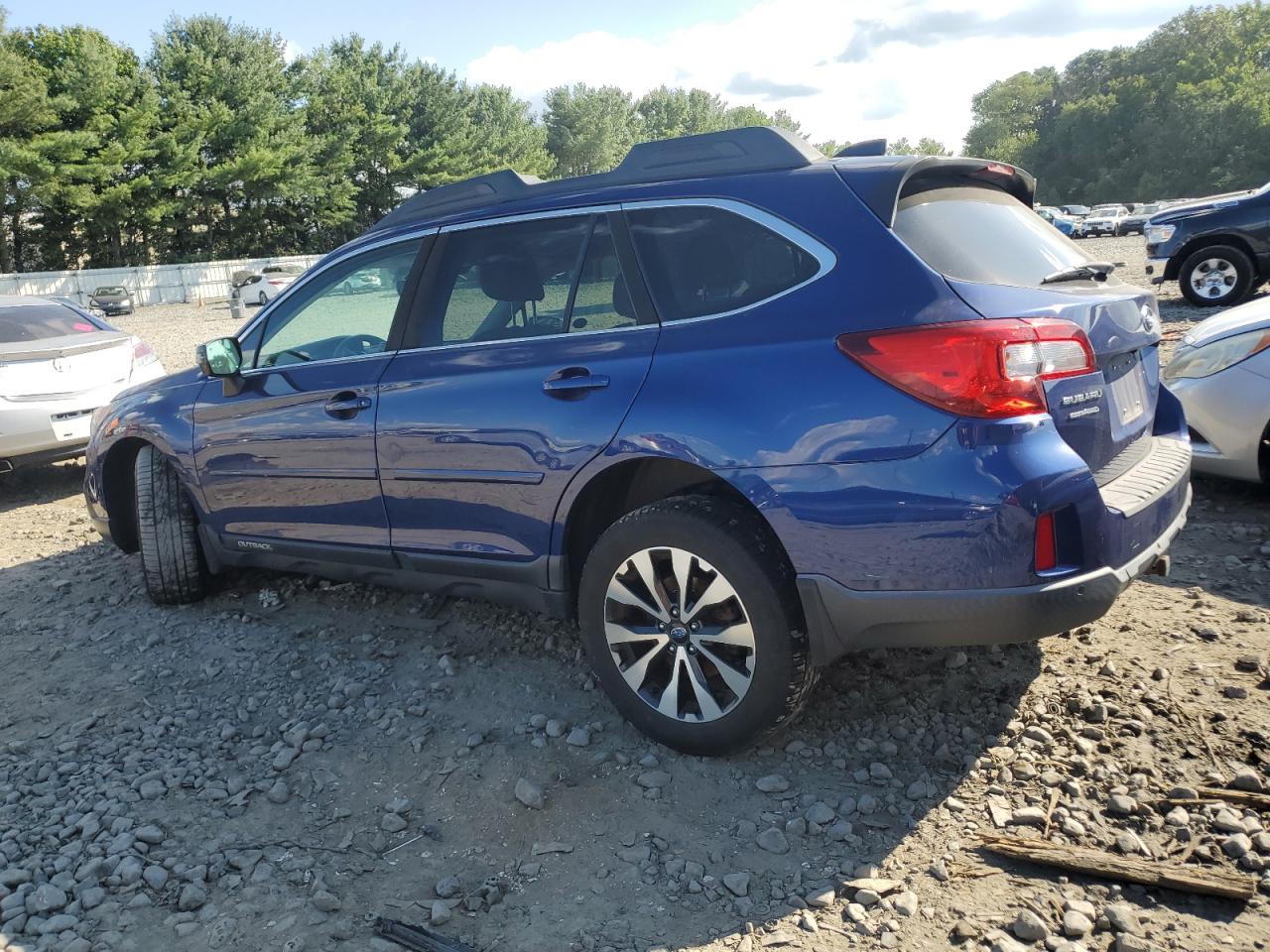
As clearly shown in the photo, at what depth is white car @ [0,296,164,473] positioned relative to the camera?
731 centimetres

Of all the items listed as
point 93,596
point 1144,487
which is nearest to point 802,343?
point 1144,487

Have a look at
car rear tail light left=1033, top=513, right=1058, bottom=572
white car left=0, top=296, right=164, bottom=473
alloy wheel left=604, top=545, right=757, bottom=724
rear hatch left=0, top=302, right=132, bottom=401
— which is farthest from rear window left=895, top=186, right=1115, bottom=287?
rear hatch left=0, top=302, right=132, bottom=401

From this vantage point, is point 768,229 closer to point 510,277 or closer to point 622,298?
point 622,298

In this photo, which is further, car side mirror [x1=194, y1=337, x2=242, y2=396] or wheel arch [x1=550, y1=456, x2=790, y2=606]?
car side mirror [x1=194, y1=337, x2=242, y2=396]

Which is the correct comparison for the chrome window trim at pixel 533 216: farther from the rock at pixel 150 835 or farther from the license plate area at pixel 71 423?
the license plate area at pixel 71 423

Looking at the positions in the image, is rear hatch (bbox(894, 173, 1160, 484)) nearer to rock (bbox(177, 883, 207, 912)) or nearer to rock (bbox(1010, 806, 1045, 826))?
Result: rock (bbox(1010, 806, 1045, 826))

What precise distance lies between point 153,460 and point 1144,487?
4344mm

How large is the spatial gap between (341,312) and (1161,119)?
110 metres

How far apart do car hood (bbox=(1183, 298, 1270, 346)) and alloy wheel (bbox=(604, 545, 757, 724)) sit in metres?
3.57

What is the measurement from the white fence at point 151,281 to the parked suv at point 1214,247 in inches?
1461

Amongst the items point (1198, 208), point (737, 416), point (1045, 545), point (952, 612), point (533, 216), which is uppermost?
point (1198, 208)

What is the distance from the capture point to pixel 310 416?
4.08m

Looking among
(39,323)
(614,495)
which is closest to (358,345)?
(614,495)

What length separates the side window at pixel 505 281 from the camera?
11.5 feet
